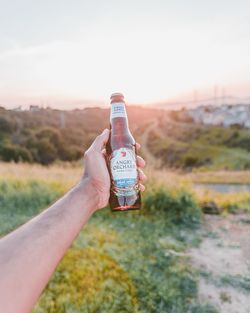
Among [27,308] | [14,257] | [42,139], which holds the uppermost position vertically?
[14,257]

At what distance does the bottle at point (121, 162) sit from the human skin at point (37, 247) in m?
0.22

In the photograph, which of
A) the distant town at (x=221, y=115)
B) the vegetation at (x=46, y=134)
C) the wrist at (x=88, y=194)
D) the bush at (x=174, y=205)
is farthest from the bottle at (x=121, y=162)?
the distant town at (x=221, y=115)

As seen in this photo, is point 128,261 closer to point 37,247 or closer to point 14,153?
point 37,247

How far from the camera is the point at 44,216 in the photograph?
177cm

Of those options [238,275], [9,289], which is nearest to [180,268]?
[238,275]

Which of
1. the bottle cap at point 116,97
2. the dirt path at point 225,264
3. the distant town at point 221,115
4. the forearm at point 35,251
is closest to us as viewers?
the forearm at point 35,251

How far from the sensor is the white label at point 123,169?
2332mm

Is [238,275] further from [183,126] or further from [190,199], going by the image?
[183,126]

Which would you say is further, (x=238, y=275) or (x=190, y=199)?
(x=190, y=199)

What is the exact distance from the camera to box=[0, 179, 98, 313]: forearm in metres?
1.43

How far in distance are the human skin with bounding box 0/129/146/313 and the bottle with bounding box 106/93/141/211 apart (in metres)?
0.22

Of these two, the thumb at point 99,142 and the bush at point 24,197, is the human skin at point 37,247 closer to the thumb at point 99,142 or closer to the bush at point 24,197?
the thumb at point 99,142

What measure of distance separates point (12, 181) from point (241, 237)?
4374mm

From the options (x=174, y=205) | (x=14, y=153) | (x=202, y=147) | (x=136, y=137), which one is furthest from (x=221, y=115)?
(x=174, y=205)
